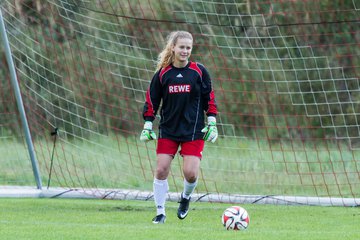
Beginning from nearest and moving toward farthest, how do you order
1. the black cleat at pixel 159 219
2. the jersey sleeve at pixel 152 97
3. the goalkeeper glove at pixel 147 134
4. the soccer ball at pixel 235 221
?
the soccer ball at pixel 235 221
the black cleat at pixel 159 219
the goalkeeper glove at pixel 147 134
the jersey sleeve at pixel 152 97

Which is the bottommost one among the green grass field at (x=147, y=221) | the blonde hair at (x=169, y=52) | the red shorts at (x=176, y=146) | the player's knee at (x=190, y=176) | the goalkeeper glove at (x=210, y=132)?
the green grass field at (x=147, y=221)

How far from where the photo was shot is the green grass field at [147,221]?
7.74 m

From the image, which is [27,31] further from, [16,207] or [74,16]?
[16,207]

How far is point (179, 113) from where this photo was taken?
909cm

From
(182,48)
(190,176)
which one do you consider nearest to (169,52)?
(182,48)

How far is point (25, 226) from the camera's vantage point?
8.53 m

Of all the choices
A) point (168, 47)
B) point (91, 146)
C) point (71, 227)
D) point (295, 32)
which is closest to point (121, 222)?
point (71, 227)

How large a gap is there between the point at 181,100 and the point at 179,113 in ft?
Answer: 0.39

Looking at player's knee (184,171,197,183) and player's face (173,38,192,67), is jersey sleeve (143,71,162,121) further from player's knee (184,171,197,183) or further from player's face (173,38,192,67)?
player's knee (184,171,197,183)

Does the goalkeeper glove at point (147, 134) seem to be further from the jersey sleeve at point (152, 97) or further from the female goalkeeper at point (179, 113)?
the jersey sleeve at point (152, 97)

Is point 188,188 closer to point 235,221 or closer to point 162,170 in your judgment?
point 162,170

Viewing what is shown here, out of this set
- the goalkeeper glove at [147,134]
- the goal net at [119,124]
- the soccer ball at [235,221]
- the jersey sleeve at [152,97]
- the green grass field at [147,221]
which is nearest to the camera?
the green grass field at [147,221]

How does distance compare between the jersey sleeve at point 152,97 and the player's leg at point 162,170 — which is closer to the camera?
the player's leg at point 162,170

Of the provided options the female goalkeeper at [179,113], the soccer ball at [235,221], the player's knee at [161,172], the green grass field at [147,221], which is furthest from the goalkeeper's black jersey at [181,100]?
the soccer ball at [235,221]
